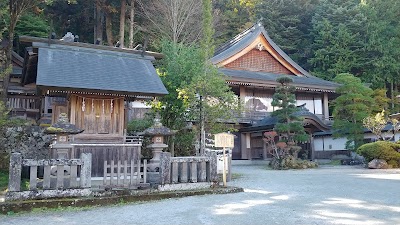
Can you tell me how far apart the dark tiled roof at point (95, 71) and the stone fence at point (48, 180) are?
3.08 meters

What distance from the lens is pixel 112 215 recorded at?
6.21 meters

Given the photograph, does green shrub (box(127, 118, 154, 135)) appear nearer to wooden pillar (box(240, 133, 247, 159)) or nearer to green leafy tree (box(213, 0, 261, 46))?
wooden pillar (box(240, 133, 247, 159))

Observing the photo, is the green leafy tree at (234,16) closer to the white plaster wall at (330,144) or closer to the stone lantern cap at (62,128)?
the white plaster wall at (330,144)

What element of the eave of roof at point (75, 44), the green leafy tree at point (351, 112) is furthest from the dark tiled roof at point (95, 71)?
the green leafy tree at point (351, 112)

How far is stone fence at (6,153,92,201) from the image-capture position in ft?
22.4

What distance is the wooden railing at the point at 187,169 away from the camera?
8.29 metres

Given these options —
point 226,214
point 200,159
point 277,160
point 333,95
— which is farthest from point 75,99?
point 333,95

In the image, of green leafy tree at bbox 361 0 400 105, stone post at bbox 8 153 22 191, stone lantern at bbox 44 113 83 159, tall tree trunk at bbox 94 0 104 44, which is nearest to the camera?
stone post at bbox 8 153 22 191

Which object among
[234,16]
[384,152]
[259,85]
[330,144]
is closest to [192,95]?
[384,152]

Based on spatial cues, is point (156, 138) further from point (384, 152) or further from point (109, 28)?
point (109, 28)

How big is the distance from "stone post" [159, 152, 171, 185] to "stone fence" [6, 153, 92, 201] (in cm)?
173

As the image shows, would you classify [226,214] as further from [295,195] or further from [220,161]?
[220,161]

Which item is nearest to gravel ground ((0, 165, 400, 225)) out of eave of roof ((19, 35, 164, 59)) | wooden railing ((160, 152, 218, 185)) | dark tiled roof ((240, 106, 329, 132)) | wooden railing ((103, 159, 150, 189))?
wooden railing ((160, 152, 218, 185))

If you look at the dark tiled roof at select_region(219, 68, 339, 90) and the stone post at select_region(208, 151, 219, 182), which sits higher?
the dark tiled roof at select_region(219, 68, 339, 90)
